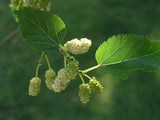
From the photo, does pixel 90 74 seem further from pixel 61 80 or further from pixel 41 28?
pixel 41 28

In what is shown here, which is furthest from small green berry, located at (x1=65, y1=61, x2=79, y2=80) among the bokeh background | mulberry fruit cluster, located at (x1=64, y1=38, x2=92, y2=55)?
the bokeh background

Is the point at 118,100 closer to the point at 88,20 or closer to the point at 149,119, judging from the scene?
the point at 149,119

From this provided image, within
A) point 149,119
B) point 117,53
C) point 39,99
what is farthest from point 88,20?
point 117,53

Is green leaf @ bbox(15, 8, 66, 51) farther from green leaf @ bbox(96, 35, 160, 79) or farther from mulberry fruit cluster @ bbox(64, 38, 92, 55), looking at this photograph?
green leaf @ bbox(96, 35, 160, 79)

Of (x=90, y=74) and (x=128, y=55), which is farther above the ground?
(x=128, y=55)

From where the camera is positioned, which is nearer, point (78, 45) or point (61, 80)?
point (78, 45)

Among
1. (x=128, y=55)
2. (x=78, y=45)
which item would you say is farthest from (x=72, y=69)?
(x=128, y=55)
